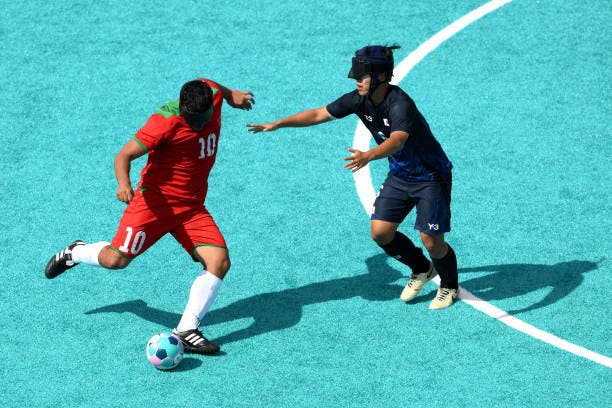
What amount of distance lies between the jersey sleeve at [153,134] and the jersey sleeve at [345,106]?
1690 mm

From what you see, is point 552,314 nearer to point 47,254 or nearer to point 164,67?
point 47,254

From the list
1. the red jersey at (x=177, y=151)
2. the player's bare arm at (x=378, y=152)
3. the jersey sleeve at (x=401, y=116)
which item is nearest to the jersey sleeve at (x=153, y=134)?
the red jersey at (x=177, y=151)

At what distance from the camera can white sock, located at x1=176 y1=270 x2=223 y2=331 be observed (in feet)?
31.8

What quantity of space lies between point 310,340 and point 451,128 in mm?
4052

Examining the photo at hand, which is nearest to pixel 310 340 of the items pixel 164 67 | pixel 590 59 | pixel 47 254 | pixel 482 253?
pixel 482 253

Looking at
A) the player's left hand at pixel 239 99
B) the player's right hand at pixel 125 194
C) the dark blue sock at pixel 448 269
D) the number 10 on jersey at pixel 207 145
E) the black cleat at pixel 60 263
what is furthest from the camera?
the black cleat at pixel 60 263

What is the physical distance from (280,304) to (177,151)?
2.02m

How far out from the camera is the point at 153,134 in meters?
9.26

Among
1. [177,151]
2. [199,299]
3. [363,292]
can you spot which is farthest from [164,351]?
[363,292]

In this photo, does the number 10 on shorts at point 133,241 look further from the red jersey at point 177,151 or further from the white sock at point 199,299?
the white sock at point 199,299

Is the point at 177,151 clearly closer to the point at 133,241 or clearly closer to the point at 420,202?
the point at 133,241

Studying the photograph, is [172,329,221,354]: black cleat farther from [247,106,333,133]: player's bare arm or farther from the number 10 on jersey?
[247,106,333,133]: player's bare arm

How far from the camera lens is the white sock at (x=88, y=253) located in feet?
33.1

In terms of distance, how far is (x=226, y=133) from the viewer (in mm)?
12922
